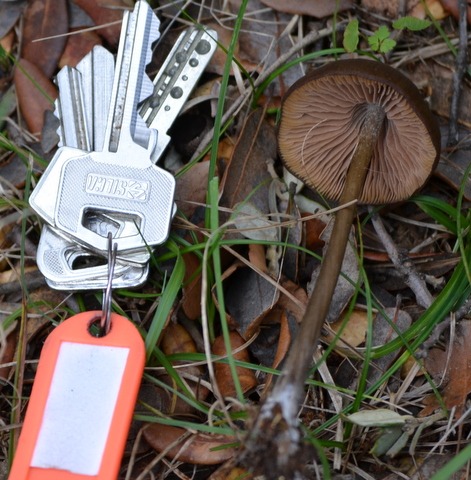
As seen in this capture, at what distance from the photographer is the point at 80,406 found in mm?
1144

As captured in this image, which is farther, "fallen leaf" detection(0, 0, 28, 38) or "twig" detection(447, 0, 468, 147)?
"fallen leaf" detection(0, 0, 28, 38)

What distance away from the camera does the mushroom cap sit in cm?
126

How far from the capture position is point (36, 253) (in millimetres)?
1473

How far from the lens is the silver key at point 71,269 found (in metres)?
1.38

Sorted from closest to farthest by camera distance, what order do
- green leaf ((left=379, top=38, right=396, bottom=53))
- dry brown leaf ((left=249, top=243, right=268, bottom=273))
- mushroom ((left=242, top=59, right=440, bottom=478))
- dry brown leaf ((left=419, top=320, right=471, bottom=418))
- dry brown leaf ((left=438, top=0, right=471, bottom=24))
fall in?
mushroom ((left=242, top=59, right=440, bottom=478)), dry brown leaf ((left=419, top=320, right=471, bottom=418)), dry brown leaf ((left=249, top=243, right=268, bottom=273)), green leaf ((left=379, top=38, right=396, bottom=53)), dry brown leaf ((left=438, top=0, right=471, bottom=24))

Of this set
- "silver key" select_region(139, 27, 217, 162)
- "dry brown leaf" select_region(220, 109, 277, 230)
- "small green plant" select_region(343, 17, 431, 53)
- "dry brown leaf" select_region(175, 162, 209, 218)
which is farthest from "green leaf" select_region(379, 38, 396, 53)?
"dry brown leaf" select_region(175, 162, 209, 218)

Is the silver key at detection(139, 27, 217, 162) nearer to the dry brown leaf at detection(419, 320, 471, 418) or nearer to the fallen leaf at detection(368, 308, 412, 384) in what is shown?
the fallen leaf at detection(368, 308, 412, 384)

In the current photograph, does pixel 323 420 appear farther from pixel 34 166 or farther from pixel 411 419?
pixel 34 166

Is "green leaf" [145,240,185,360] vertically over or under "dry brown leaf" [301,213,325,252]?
under

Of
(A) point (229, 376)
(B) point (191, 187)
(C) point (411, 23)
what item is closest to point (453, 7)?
(C) point (411, 23)

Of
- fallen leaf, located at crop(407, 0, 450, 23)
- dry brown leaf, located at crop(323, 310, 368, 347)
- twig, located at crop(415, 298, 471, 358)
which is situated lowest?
dry brown leaf, located at crop(323, 310, 368, 347)

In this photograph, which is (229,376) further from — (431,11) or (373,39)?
(431,11)

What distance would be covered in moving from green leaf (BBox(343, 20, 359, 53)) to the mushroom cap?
0.71 feet

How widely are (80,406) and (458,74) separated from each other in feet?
4.78
